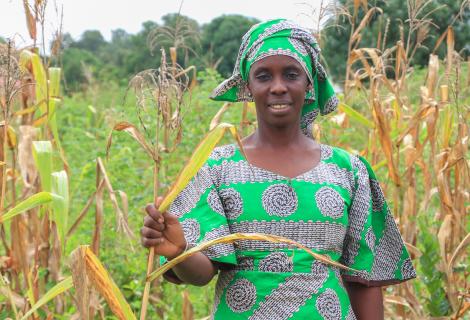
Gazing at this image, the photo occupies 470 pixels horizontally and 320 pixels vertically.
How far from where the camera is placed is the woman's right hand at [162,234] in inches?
59.3

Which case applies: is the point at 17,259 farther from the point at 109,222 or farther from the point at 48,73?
the point at 109,222

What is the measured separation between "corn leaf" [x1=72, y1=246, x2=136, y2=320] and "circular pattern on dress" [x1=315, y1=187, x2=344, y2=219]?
1.70ft

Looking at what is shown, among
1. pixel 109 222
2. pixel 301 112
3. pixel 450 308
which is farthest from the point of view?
pixel 109 222

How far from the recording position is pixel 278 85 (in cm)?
181

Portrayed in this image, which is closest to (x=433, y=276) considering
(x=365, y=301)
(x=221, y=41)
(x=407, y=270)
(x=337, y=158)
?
(x=407, y=270)

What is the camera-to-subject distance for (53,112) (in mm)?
2352

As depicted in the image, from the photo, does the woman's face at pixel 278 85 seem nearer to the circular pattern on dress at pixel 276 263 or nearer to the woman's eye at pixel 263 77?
the woman's eye at pixel 263 77

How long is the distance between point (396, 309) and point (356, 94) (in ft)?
3.17

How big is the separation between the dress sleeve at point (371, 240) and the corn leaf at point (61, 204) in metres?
0.64

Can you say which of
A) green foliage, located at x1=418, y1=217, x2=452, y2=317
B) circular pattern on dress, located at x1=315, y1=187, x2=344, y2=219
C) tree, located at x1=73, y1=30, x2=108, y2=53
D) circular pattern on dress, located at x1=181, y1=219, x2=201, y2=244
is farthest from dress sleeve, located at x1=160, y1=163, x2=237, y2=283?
tree, located at x1=73, y1=30, x2=108, y2=53

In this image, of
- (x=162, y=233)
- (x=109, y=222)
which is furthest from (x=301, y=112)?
(x=109, y=222)

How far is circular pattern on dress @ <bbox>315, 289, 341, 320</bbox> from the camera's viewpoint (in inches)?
71.2

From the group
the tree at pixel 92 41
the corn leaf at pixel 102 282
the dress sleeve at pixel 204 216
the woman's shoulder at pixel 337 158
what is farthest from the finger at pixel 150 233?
the tree at pixel 92 41

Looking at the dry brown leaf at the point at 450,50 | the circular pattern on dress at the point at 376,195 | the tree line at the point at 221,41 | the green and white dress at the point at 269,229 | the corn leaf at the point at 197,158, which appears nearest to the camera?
the corn leaf at the point at 197,158
